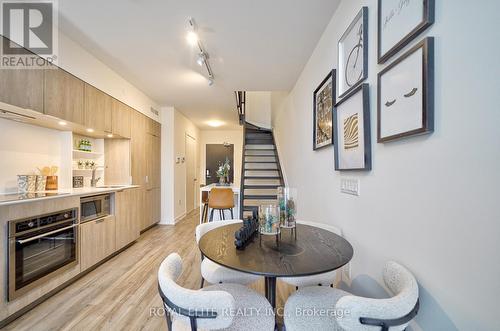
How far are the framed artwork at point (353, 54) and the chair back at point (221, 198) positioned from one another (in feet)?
8.44

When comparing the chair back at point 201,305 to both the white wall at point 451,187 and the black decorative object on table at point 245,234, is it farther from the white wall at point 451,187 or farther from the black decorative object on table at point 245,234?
the white wall at point 451,187

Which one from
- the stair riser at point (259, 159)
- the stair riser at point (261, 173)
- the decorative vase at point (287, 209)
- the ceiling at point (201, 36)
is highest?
the ceiling at point (201, 36)

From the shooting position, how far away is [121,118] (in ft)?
11.8

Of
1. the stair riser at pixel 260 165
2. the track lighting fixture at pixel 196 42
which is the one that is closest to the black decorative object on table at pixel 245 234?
the track lighting fixture at pixel 196 42

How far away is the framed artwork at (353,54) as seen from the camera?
1504 mm

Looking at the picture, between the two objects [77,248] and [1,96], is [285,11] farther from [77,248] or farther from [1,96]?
[77,248]

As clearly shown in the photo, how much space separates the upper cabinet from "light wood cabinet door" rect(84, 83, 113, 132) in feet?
0.32

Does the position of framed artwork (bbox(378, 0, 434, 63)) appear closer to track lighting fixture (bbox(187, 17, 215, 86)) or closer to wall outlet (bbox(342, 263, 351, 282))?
wall outlet (bbox(342, 263, 351, 282))

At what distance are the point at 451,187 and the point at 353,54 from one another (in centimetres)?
125

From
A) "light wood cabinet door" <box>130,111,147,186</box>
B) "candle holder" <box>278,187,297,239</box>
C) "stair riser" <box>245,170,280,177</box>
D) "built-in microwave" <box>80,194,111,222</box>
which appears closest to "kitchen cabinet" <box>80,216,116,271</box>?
"built-in microwave" <box>80,194,111,222</box>

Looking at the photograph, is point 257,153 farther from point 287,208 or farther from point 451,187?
point 451,187

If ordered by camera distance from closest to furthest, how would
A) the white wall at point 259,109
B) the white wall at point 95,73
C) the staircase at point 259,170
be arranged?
the white wall at point 95,73 → the staircase at point 259,170 → the white wall at point 259,109

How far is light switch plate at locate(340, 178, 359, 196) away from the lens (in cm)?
162

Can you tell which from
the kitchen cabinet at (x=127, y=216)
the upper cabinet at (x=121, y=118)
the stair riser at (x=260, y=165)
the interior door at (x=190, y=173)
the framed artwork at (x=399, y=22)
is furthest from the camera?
the interior door at (x=190, y=173)
